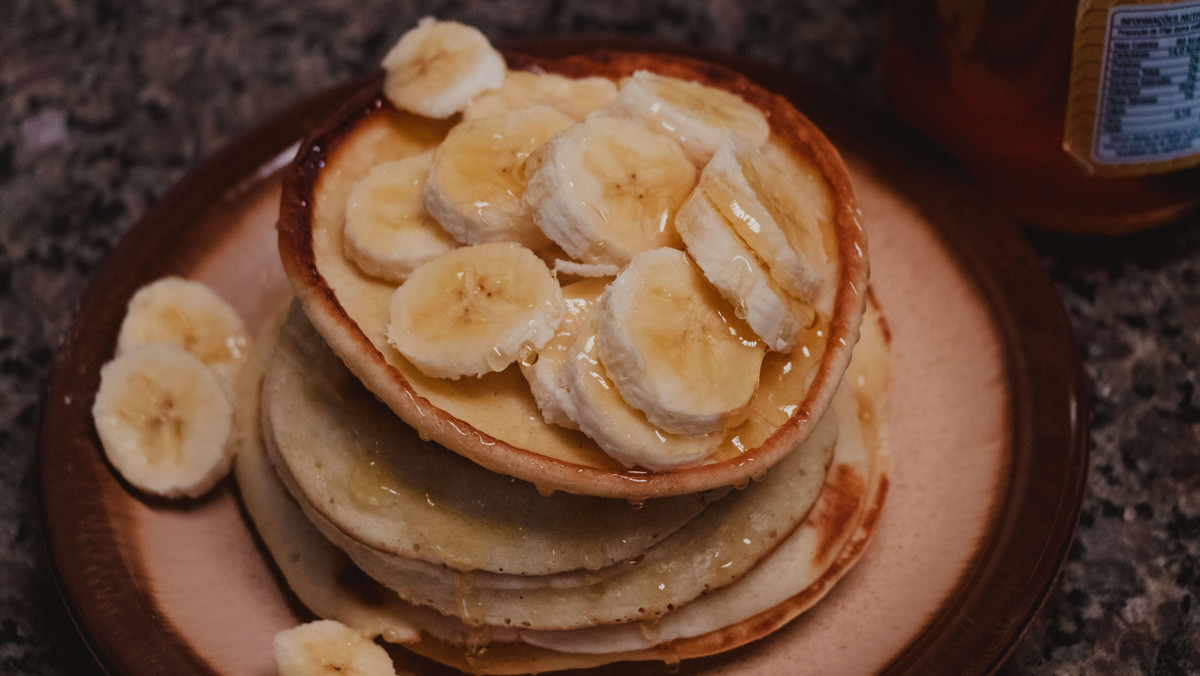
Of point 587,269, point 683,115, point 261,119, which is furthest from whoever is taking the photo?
point 261,119

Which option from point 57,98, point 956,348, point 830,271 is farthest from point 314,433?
point 57,98

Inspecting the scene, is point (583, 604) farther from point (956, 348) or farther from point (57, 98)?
point (57, 98)

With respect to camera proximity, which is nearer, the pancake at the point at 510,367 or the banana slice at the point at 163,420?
the pancake at the point at 510,367

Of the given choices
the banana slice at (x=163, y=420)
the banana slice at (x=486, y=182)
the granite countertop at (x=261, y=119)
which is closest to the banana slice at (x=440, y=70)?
the banana slice at (x=486, y=182)

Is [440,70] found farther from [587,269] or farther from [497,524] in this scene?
[497,524]

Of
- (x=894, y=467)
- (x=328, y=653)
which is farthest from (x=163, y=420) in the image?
(x=894, y=467)

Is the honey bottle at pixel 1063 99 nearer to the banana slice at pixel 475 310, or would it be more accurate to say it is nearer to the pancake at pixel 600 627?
the pancake at pixel 600 627
